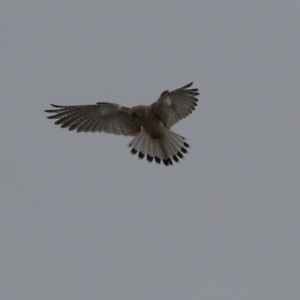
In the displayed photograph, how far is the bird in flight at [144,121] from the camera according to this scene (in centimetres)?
1384

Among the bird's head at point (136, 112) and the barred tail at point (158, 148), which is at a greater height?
the bird's head at point (136, 112)

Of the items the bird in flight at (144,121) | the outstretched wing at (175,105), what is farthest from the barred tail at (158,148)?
the outstretched wing at (175,105)

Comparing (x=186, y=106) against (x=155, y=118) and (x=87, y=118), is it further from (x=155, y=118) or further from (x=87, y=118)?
(x=87, y=118)

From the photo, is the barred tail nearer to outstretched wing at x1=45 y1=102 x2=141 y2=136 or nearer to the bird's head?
outstretched wing at x1=45 y1=102 x2=141 y2=136

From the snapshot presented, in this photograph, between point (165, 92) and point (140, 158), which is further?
point (140, 158)

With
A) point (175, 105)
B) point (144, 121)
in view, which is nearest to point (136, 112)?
point (144, 121)

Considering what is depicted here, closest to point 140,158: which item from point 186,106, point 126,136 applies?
point 126,136

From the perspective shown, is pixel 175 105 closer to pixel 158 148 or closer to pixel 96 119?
pixel 158 148

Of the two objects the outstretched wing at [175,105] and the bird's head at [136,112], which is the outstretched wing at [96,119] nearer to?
the bird's head at [136,112]

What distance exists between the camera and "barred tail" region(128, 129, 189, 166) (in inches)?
575

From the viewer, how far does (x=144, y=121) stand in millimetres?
13969

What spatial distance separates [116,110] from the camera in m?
14.3

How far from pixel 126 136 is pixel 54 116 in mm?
1352

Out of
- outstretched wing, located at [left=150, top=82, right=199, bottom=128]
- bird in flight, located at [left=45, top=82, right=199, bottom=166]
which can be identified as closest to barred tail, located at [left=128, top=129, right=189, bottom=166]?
bird in flight, located at [left=45, top=82, right=199, bottom=166]
